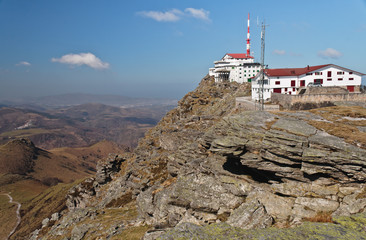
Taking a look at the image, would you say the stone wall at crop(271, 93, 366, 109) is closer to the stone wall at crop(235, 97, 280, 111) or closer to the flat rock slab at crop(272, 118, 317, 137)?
the stone wall at crop(235, 97, 280, 111)

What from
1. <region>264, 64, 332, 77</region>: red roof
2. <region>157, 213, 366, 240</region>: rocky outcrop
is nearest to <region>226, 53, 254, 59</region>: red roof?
<region>264, 64, 332, 77</region>: red roof

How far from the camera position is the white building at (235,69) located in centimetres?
13162

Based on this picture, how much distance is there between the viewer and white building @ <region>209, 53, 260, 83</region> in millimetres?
131625

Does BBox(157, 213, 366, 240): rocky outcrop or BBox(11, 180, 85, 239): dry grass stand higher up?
BBox(157, 213, 366, 240): rocky outcrop

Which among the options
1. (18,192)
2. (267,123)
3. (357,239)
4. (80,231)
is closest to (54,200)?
(18,192)

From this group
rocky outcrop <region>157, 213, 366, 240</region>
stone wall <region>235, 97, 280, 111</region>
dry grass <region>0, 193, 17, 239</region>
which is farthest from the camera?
dry grass <region>0, 193, 17, 239</region>

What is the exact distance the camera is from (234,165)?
31672 mm

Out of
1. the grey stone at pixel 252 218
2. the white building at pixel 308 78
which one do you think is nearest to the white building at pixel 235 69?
the white building at pixel 308 78

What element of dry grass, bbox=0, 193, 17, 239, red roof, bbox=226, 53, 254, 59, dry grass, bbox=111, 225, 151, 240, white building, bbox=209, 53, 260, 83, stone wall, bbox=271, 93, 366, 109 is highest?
red roof, bbox=226, 53, 254, 59

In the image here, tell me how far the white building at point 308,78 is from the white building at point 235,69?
4869 centimetres

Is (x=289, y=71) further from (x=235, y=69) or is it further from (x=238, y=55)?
(x=238, y=55)

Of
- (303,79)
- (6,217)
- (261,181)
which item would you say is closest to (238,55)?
(303,79)

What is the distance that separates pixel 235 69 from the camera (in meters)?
134

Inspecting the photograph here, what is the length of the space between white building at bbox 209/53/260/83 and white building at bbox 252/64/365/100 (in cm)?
4869
